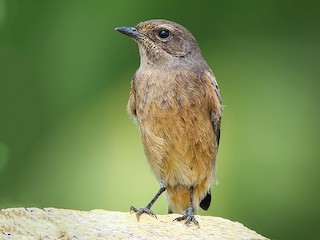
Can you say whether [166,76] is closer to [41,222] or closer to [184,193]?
[184,193]

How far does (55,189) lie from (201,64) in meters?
1.42

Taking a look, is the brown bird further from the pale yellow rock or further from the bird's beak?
the pale yellow rock

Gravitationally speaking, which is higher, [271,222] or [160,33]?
[160,33]

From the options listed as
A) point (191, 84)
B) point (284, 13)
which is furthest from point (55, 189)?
point (284, 13)

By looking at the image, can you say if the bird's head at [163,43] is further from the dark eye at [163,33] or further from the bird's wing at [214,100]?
the bird's wing at [214,100]

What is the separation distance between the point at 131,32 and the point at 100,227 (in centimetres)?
179

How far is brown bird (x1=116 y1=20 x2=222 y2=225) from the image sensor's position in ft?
21.8

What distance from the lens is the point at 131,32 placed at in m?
6.78

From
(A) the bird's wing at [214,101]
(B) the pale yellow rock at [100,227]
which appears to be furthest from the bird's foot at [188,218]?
(A) the bird's wing at [214,101]

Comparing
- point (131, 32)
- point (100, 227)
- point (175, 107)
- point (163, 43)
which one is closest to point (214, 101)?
point (175, 107)

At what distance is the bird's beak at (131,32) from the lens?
6723mm

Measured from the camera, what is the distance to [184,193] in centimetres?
712

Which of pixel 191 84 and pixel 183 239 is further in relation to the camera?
pixel 191 84

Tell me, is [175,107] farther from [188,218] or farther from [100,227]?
[100,227]
